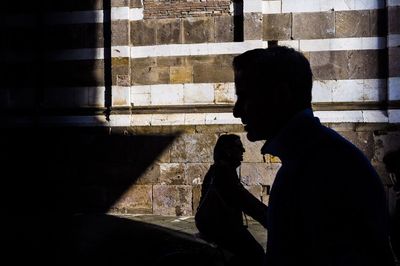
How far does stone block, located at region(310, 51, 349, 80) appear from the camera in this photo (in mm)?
8375

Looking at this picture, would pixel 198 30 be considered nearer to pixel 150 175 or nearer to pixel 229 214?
pixel 150 175

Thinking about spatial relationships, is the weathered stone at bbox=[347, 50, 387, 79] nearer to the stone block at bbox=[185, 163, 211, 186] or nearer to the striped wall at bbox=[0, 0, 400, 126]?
the striped wall at bbox=[0, 0, 400, 126]

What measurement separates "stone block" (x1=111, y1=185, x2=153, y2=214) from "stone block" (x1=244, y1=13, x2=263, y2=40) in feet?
10.8

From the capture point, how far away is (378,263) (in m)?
1.11

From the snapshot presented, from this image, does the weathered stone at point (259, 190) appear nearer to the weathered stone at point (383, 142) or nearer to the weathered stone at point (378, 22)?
the weathered stone at point (383, 142)

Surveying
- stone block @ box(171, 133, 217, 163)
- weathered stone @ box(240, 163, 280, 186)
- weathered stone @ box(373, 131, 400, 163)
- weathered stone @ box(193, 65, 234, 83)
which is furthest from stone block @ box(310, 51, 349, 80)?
stone block @ box(171, 133, 217, 163)

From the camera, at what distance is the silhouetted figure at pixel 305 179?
3.68 ft

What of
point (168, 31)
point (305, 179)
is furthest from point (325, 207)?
point (168, 31)

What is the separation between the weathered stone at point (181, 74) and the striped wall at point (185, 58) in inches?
0.7

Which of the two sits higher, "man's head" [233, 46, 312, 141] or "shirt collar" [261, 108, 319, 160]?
"man's head" [233, 46, 312, 141]

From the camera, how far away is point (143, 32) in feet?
29.2

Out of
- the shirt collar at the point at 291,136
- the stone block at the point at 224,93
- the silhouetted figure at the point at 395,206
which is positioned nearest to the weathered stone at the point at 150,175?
the stone block at the point at 224,93

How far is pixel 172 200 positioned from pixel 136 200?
681 millimetres

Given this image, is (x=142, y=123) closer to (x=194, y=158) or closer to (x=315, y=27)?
(x=194, y=158)
